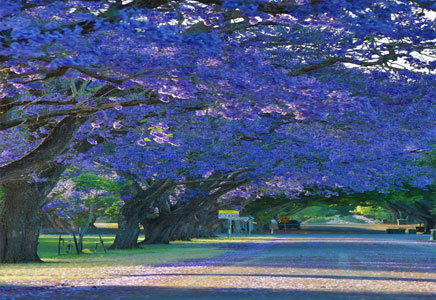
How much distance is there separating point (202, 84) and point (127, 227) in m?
27.3

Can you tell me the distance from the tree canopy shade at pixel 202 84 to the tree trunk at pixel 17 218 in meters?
0.04

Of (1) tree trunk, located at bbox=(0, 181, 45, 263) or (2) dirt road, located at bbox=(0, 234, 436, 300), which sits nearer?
(2) dirt road, located at bbox=(0, 234, 436, 300)

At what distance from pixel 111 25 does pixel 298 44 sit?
9.55m

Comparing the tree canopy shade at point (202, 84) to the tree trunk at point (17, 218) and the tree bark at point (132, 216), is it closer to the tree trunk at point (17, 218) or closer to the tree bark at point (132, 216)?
the tree trunk at point (17, 218)

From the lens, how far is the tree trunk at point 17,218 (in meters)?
27.6

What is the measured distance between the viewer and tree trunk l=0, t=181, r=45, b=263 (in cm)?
2756

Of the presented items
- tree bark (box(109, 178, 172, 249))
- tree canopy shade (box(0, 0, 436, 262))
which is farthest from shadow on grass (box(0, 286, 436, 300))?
tree bark (box(109, 178, 172, 249))

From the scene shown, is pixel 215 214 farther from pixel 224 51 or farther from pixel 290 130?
pixel 224 51

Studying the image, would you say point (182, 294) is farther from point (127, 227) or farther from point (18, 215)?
point (127, 227)

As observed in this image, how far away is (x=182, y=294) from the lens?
1540cm

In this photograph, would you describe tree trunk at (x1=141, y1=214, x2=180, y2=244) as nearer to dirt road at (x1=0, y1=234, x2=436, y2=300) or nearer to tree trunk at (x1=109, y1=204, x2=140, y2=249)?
tree trunk at (x1=109, y1=204, x2=140, y2=249)

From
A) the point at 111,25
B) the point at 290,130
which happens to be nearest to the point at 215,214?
the point at 290,130

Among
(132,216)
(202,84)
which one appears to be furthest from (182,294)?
(132,216)

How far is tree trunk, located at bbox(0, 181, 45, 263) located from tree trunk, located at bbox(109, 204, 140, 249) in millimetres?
14218
